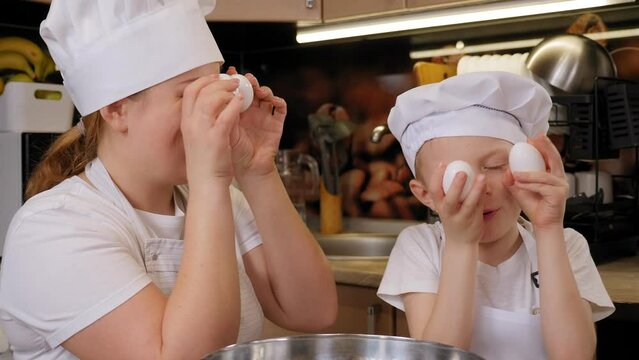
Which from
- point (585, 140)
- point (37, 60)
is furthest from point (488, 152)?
point (37, 60)

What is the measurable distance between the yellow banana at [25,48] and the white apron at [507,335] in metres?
1.50

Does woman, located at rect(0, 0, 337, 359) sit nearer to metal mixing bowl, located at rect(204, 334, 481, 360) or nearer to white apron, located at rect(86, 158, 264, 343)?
white apron, located at rect(86, 158, 264, 343)

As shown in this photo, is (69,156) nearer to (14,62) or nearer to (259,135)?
(259,135)

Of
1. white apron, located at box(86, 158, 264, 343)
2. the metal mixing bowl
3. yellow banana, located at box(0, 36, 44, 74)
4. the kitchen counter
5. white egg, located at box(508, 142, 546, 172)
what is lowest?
the kitchen counter

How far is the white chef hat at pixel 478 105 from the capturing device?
1.09 metres

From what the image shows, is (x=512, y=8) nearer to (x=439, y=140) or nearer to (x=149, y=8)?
(x=439, y=140)

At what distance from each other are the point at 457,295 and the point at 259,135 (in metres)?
0.37

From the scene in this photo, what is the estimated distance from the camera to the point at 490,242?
1210 millimetres

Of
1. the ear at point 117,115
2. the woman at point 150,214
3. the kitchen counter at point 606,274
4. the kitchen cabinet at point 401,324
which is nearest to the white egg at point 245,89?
the woman at point 150,214

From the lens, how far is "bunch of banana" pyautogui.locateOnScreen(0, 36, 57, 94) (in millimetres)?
2115

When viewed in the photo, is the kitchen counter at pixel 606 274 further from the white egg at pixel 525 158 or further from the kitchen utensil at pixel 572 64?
the white egg at pixel 525 158

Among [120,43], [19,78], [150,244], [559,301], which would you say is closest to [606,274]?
[559,301]

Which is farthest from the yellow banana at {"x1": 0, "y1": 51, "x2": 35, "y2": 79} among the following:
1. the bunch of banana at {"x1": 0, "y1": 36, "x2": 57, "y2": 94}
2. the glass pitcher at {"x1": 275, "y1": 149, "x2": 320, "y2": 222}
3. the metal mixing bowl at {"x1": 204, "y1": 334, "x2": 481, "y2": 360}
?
the metal mixing bowl at {"x1": 204, "y1": 334, "x2": 481, "y2": 360}

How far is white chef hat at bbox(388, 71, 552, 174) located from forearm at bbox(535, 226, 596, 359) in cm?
16
